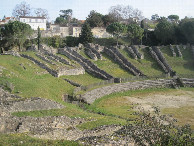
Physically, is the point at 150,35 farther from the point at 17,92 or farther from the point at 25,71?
the point at 17,92

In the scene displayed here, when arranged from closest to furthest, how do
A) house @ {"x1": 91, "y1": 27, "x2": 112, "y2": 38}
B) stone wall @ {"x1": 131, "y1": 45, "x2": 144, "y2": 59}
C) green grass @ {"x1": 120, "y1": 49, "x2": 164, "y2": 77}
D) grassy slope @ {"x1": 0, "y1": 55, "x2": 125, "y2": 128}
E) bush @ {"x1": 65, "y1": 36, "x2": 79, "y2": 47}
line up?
grassy slope @ {"x1": 0, "y1": 55, "x2": 125, "y2": 128}
green grass @ {"x1": 120, "y1": 49, "x2": 164, "y2": 77}
stone wall @ {"x1": 131, "y1": 45, "x2": 144, "y2": 59}
bush @ {"x1": 65, "y1": 36, "x2": 79, "y2": 47}
house @ {"x1": 91, "y1": 27, "x2": 112, "y2": 38}

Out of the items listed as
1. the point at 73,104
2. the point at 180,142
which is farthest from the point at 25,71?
the point at 180,142

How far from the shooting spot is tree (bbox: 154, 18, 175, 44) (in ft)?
264

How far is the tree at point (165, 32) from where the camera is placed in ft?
264

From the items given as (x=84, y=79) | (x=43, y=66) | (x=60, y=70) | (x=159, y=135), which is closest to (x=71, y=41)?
(x=43, y=66)

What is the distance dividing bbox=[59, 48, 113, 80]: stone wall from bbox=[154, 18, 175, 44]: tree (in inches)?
1182

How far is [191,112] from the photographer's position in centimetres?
4191

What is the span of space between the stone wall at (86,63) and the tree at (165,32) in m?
30.0

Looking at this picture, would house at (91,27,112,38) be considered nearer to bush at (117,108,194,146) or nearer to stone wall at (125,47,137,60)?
stone wall at (125,47,137,60)

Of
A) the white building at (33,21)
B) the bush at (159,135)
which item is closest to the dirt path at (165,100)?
the bush at (159,135)

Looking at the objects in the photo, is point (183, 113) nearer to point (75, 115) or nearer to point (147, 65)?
point (75, 115)

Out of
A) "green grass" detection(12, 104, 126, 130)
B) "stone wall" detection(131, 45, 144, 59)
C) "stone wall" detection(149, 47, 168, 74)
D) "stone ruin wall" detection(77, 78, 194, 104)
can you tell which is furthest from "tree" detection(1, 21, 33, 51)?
"green grass" detection(12, 104, 126, 130)

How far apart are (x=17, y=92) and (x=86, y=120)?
12.1 meters

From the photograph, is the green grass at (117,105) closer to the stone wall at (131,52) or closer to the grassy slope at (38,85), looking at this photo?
the grassy slope at (38,85)
